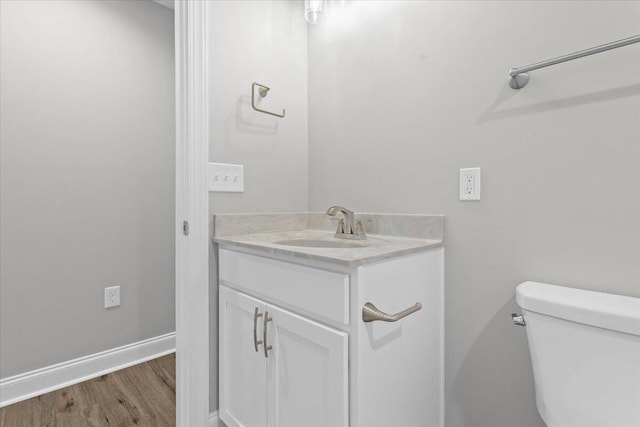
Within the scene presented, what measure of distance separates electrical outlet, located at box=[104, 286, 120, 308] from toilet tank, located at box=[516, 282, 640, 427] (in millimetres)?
2035

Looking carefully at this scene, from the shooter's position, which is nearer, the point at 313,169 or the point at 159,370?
the point at 313,169

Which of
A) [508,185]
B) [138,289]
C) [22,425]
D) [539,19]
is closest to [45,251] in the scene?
[138,289]

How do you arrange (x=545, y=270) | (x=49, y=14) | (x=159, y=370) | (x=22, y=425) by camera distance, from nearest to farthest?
(x=545, y=270)
(x=22, y=425)
(x=49, y=14)
(x=159, y=370)

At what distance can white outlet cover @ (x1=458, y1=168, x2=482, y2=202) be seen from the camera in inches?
42.1

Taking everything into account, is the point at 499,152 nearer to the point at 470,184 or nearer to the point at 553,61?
the point at 470,184

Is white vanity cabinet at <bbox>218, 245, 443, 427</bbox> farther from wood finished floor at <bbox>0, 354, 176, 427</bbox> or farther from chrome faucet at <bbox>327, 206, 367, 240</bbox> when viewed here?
wood finished floor at <bbox>0, 354, 176, 427</bbox>

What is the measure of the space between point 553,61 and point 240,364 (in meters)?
1.38

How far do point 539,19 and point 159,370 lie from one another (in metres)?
2.38

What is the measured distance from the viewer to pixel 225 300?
124 cm

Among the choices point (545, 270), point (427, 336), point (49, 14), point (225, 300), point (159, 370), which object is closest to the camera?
point (545, 270)

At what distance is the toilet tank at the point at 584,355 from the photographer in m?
0.69

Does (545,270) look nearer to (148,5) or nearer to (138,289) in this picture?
(138,289)

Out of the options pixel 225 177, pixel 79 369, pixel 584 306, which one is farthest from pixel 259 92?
pixel 79 369

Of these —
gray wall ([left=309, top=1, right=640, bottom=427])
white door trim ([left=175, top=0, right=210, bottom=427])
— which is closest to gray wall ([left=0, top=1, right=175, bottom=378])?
Result: white door trim ([left=175, top=0, right=210, bottom=427])
